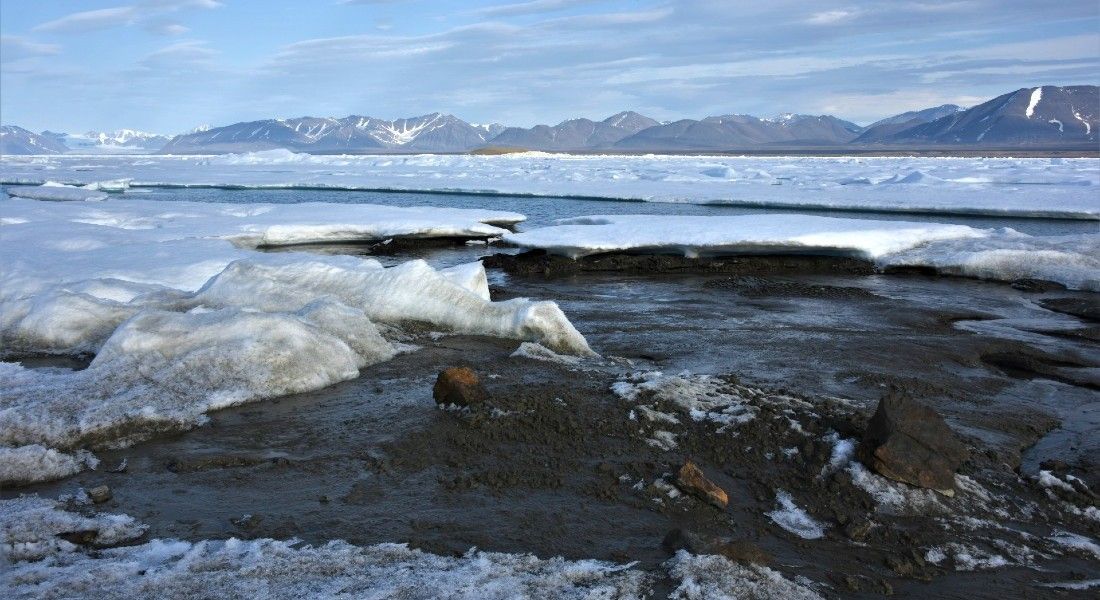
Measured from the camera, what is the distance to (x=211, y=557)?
3395 mm

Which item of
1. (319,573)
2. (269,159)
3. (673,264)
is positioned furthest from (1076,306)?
(269,159)

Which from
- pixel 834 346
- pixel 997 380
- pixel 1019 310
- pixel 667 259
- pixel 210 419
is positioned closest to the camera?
pixel 210 419

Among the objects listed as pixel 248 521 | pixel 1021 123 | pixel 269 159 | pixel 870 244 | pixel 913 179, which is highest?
pixel 1021 123

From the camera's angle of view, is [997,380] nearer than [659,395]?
No

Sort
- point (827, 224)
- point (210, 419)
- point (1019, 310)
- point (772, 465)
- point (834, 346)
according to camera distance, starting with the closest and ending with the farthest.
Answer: point (772, 465)
point (210, 419)
point (834, 346)
point (1019, 310)
point (827, 224)

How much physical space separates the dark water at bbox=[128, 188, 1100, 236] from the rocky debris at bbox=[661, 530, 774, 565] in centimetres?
1426

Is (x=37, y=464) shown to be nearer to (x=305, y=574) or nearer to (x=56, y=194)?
(x=305, y=574)

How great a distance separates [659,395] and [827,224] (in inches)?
377

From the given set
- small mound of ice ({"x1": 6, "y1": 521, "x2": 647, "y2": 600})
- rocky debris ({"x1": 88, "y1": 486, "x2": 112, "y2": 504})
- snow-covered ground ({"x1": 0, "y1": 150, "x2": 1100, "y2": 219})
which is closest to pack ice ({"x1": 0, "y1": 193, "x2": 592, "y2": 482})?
rocky debris ({"x1": 88, "y1": 486, "x2": 112, "y2": 504})

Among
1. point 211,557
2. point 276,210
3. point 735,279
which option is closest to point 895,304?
point 735,279

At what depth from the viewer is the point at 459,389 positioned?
5293 mm

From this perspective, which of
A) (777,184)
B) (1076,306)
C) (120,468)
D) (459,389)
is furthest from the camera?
(777,184)

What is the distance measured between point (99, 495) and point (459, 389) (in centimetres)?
204

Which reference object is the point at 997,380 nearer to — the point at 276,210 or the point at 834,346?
the point at 834,346
